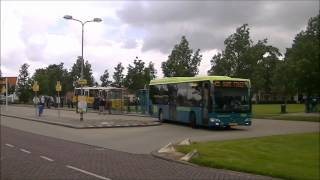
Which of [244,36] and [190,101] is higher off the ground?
[244,36]

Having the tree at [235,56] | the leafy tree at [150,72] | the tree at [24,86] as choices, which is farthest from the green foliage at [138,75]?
the tree at [24,86]

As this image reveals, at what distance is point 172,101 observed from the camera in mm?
39219

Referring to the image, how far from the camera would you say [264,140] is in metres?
22.9

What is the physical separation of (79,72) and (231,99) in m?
77.0

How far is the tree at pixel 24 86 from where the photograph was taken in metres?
121

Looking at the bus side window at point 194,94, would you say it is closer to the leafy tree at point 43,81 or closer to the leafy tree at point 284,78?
the leafy tree at point 284,78

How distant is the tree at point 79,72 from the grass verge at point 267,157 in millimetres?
86327

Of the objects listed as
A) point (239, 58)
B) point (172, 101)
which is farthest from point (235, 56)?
point (172, 101)

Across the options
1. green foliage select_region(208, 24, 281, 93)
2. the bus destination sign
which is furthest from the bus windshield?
green foliage select_region(208, 24, 281, 93)

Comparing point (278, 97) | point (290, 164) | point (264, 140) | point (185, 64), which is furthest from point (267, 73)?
point (290, 164)

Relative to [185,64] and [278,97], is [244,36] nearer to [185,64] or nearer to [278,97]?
[185,64]

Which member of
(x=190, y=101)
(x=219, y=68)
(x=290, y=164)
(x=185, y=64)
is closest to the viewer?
(x=290, y=164)

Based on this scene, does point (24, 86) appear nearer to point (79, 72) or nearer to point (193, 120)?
point (79, 72)

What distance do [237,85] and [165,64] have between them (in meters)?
49.8
